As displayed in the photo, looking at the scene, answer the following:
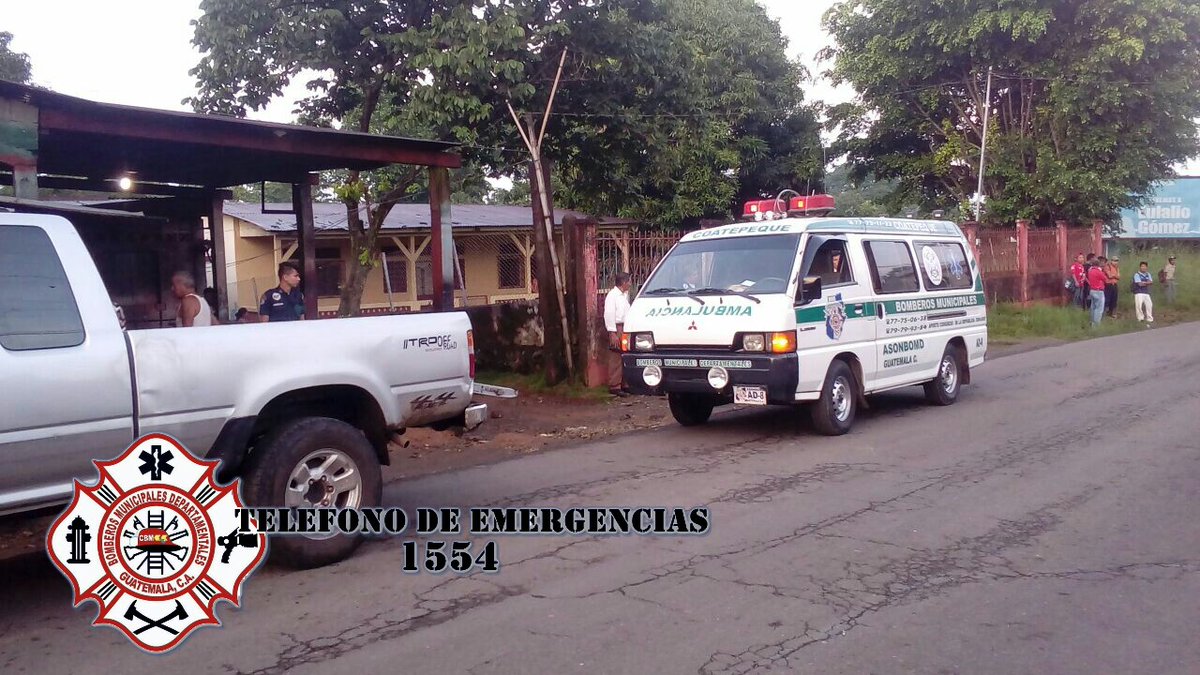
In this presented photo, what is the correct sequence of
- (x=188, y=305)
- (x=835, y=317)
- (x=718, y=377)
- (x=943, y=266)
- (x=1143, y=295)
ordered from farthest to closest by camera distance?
(x=1143, y=295) < (x=943, y=266) < (x=835, y=317) < (x=718, y=377) < (x=188, y=305)

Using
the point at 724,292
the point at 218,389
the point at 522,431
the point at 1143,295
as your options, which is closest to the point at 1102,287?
the point at 1143,295

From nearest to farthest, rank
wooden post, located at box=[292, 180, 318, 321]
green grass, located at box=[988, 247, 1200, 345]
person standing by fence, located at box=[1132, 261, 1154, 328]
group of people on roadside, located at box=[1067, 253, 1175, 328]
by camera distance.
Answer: wooden post, located at box=[292, 180, 318, 321] < green grass, located at box=[988, 247, 1200, 345] < group of people on roadside, located at box=[1067, 253, 1175, 328] < person standing by fence, located at box=[1132, 261, 1154, 328]

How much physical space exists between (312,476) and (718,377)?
4.54 m

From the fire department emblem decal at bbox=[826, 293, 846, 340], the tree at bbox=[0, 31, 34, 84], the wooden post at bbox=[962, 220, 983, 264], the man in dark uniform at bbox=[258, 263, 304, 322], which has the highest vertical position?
the tree at bbox=[0, 31, 34, 84]

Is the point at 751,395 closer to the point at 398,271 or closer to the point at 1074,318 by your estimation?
the point at 1074,318

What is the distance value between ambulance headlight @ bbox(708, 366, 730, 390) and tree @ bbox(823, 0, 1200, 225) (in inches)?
734

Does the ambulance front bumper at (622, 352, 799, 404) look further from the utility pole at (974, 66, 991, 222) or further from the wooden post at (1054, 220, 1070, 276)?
the wooden post at (1054, 220, 1070, 276)

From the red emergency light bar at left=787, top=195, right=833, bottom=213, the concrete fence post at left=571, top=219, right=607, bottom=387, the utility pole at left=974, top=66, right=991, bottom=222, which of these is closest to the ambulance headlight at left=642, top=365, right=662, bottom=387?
the red emergency light bar at left=787, top=195, right=833, bottom=213

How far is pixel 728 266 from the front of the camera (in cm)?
1000

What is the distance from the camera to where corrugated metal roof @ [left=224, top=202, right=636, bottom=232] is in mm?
21906

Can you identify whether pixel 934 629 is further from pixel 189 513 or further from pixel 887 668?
pixel 189 513

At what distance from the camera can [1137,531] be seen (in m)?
6.28

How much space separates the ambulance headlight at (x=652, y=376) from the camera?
31.9 ft

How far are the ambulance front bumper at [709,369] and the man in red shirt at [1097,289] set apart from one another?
1569 centimetres
